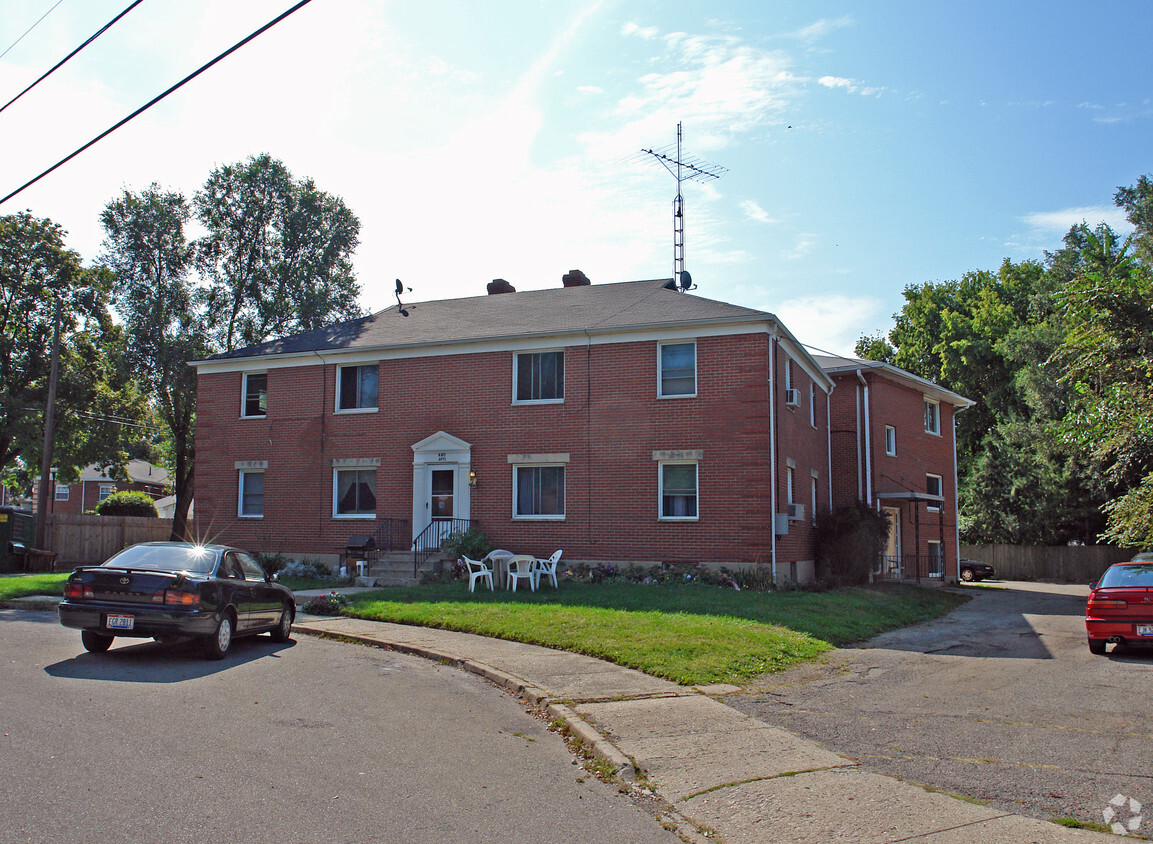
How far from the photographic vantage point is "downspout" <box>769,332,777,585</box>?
64.7 feet

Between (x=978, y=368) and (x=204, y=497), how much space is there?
41.4 m

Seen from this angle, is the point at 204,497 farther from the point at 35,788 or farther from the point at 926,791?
the point at 926,791

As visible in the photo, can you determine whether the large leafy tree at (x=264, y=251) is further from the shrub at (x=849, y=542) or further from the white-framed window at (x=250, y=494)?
the shrub at (x=849, y=542)

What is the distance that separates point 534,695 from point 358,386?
54.3ft

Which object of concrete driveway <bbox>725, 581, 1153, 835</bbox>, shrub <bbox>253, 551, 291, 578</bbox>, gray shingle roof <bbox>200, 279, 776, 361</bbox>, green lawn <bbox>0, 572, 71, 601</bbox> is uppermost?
gray shingle roof <bbox>200, 279, 776, 361</bbox>

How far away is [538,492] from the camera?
72.0ft

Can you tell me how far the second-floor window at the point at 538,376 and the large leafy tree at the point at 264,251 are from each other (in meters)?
19.8

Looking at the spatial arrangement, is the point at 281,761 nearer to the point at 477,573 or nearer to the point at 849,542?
the point at 477,573

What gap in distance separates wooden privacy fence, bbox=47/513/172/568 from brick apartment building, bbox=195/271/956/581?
29.2 ft

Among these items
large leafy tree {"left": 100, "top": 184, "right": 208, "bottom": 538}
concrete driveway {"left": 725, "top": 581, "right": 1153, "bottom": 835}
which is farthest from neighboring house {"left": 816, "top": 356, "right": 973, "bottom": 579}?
large leafy tree {"left": 100, "top": 184, "right": 208, "bottom": 538}

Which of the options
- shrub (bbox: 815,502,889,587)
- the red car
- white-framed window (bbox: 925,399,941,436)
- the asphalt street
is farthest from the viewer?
white-framed window (bbox: 925,399,941,436)

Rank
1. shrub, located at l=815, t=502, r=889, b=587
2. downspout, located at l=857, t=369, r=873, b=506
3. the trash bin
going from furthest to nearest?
1. the trash bin
2. downspout, located at l=857, t=369, r=873, b=506
3. shrub, located at l=815, t=502, r=889, b=587

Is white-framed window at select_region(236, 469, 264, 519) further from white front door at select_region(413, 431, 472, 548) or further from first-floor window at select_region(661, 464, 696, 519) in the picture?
first-floor window at select_region(661, 464, 696, 519)

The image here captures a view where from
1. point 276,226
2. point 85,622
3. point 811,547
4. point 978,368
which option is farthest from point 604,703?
point 978,368
